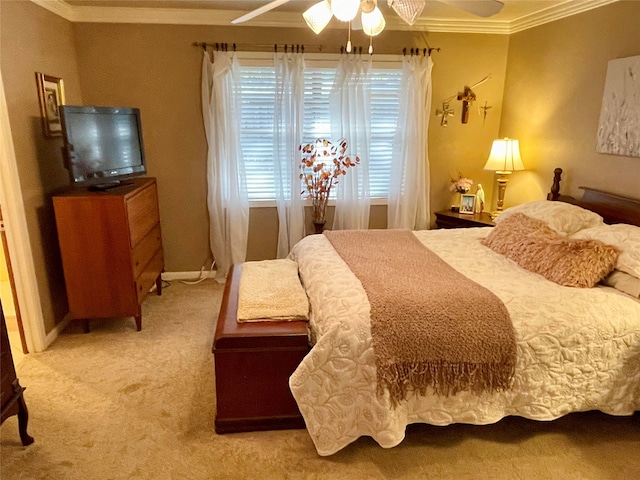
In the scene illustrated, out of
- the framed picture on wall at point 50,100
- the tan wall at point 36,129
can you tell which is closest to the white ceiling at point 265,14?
the tan wall at point 36,129

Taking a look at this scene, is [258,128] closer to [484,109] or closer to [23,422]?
[484,109]

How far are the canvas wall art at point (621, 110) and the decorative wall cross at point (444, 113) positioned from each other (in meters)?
1.41

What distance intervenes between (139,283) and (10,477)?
1.49m

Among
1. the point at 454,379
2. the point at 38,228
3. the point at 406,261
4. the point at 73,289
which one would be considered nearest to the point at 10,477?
the point at 73,289

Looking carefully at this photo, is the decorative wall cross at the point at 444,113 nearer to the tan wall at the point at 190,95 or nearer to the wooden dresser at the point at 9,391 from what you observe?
the tan wall at the point at 190,95

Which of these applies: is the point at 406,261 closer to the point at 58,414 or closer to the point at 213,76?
the point at 58,414

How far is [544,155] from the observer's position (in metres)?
3.81

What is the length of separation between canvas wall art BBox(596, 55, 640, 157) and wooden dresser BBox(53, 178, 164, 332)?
3.38 metres

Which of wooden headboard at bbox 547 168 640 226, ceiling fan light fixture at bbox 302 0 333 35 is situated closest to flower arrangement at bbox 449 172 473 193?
wooden headboard at bbox 547 168 640 226

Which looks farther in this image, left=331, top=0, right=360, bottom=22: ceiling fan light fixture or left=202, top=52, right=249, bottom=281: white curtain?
left=202, top=52, right=249, bottom=281: white curtain

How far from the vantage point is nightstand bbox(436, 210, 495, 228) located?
397 cm

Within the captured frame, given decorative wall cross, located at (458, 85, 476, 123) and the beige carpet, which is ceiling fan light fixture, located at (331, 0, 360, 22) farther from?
decorative wall cross, located at (458, 85, 476, 123)

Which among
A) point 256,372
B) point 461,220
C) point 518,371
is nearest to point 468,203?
point 461,220

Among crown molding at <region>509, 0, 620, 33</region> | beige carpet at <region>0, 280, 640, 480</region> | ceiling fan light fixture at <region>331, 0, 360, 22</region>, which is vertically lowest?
beige carpet at <region>0, 280, 640, 480</region>
